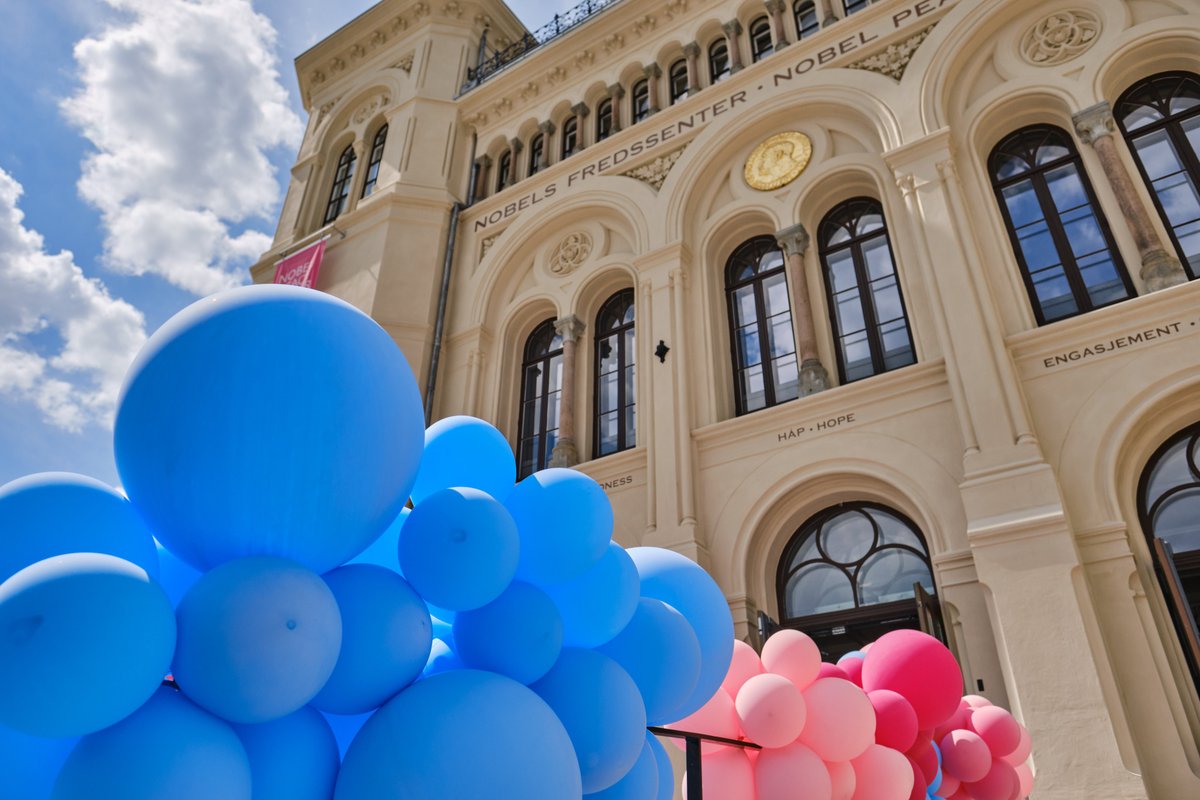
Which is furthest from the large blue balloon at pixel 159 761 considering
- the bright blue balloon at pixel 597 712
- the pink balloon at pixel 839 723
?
the pink balloon at pixel 839 723

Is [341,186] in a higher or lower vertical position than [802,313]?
higher

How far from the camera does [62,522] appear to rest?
1.60 meters

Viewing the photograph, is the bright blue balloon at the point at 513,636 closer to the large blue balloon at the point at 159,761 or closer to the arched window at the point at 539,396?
the large blue balloon at the point at 159,761

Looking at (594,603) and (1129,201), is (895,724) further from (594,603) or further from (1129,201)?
(1129,201)

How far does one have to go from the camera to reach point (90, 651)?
Answer: 1.23 meters

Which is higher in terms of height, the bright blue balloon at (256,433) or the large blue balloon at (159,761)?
the bright blue balloon at (256,433)

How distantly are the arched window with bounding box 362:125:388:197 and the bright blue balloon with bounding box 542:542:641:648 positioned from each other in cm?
1279

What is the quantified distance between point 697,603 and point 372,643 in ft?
4.60

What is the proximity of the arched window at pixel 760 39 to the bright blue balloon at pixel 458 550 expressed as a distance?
10.2 metres

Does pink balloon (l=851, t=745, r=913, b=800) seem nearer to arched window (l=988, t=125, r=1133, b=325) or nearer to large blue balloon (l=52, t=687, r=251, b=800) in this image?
large blue balloon (l=52, t=687, r=251, b=800)

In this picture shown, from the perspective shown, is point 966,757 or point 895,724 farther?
point 966,757

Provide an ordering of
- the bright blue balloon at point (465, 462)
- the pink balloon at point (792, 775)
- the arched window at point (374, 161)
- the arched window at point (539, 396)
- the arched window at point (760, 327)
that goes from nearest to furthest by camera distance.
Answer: the bright blue balloon at point (465, 462), the pink balloon at point (792, 775), the arched window at point (760, 327), the arched window at point (539, 396), the arched window at point (374, 161)

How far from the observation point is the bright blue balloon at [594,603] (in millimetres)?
2145

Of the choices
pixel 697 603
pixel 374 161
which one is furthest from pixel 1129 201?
pixel 374 161
